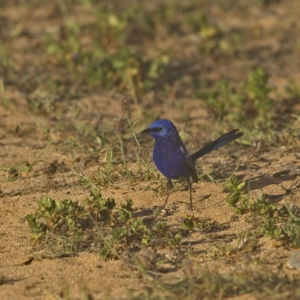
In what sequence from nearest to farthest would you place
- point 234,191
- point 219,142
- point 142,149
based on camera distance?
point 234,191
point 219,142
point 142,149

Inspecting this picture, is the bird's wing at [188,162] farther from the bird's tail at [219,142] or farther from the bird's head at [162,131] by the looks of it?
the bird's tail at [219,142]

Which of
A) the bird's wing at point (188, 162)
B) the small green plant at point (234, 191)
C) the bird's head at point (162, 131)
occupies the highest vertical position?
the bird's head at point (162, 131)

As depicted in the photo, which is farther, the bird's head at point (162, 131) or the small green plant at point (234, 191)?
the bird's head at point (162, 131)

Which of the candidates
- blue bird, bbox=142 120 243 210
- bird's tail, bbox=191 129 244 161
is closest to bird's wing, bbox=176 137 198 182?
blue bird, bbox=142 120 243 210

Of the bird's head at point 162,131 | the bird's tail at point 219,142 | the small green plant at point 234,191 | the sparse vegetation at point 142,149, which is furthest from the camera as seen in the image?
the bird's tail at point 219,142

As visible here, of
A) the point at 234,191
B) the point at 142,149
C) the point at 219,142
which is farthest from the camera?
the point at 142,149

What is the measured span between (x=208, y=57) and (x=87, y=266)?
17.9 feet

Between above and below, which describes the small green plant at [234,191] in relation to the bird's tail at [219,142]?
below

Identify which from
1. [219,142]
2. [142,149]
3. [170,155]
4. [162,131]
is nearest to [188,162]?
[170,155]

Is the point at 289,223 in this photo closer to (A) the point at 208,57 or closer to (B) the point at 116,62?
(B) the point at 116,62

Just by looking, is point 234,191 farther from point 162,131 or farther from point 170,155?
point 162,131

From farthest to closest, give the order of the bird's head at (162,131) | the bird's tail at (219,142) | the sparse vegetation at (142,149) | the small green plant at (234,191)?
the bird's tail at (219,142) < the bird's head at (162,131) < the small green plant at (234,191) < the sparse vegetation at (142,149)

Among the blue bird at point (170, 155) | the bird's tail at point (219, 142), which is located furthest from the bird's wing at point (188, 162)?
the bird's tail at point (219, 142)

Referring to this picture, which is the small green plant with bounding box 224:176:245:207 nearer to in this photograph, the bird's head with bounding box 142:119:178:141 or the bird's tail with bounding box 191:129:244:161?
the bird's tail with bounding box 191:129:244:161
